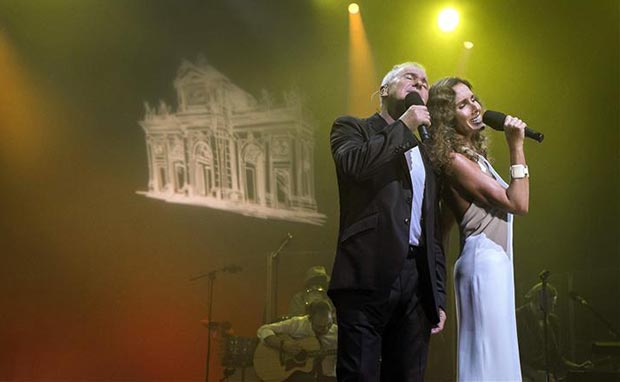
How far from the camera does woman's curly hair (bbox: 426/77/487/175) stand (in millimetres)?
1672

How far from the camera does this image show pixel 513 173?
162cm

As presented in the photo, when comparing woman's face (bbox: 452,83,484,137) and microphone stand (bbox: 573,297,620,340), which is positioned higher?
woman's face (bbox: 452,83,484,137)

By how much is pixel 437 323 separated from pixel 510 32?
366cm

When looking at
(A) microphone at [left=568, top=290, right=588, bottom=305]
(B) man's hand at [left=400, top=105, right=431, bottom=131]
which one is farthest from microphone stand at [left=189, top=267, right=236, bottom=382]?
(B) man's hand at [left=400, top=105, right=431, bottom=131]

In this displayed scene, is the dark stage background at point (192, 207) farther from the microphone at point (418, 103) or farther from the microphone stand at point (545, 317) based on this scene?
the microphone at point (418, 103)

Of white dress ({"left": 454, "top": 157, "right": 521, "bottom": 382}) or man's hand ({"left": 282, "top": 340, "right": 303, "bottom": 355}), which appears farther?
man's hand ({"left": 282, "top": 340, "right": 303, "bottom": 355})

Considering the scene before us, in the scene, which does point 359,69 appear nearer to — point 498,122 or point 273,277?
point 273,277

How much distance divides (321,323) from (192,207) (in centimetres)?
119

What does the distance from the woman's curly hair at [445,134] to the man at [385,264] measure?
159 millimetres

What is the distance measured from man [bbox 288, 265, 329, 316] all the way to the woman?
2.41m

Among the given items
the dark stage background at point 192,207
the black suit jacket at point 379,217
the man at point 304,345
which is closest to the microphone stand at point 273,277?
the dark stage background at point 192,207

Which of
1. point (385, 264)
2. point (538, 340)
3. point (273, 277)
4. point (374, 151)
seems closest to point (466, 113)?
point (374, 151)

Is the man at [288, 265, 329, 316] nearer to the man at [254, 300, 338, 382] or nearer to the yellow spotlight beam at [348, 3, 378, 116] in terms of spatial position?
the man at [254, 300, 338, 382]

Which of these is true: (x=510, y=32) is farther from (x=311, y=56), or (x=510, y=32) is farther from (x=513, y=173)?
(x=513, y=173)
